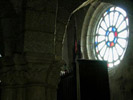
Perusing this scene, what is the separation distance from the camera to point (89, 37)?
9758 millimetres

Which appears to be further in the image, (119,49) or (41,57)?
(119,49)

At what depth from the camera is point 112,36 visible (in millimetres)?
8422

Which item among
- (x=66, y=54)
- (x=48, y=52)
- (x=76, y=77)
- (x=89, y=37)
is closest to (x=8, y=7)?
(x=48, y=52)

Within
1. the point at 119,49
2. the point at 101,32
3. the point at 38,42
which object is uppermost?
the point at 101,32

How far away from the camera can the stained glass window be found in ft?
25.2

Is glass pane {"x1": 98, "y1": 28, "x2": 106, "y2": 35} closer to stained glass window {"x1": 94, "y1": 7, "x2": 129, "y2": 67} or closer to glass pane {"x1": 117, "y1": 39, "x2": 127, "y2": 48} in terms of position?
stained glass window {"x1": 94, "y1": 7, "x2": 129, "y2": 67}

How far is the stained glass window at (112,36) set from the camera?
25.2 feet

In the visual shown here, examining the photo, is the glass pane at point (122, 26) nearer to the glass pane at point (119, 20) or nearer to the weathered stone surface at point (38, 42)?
the glass pane at point (119, 20)

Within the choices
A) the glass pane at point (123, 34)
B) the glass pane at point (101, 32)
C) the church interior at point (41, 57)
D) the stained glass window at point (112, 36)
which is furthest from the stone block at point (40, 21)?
the glass pane at point (101, 32)

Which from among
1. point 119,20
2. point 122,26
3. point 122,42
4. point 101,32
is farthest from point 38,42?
point 101,32

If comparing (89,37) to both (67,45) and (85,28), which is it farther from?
(67,45)

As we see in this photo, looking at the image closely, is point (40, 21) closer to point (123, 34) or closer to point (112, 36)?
point (123, 34)

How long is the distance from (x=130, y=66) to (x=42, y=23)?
4124 mm

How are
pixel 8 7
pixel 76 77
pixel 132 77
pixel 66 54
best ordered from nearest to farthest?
pixel 8 7
pixel 76 77
pixel 132 77
pixel 66 54
